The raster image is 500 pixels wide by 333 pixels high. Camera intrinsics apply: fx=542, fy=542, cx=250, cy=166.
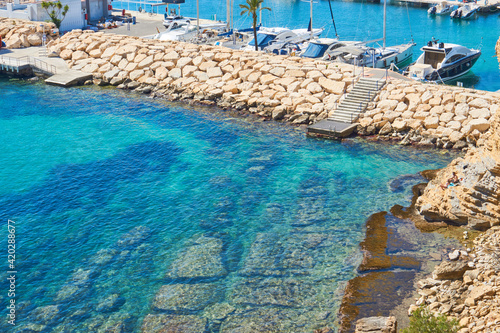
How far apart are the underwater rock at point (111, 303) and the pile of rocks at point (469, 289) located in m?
13.4

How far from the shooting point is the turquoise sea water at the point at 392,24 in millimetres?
74062

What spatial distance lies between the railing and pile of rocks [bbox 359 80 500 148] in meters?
37.1

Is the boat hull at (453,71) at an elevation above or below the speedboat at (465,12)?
below

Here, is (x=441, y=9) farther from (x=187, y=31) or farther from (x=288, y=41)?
(x=187, y=31)

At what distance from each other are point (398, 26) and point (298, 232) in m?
75.0

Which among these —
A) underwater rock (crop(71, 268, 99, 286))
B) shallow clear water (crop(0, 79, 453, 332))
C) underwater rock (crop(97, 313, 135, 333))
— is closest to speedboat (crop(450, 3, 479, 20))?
shallow clear water (crop(0, 79, 453, 332))

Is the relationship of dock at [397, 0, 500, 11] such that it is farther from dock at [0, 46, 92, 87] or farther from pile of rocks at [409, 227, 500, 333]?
pile of rocks at [409, 227, 500, 333]

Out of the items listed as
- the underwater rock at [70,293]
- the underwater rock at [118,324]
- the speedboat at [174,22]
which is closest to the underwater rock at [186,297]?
the underwater rock at [118,324]

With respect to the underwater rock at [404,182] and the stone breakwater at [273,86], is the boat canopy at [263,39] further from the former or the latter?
the underwater rock at [404,182]

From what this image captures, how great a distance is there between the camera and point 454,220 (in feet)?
103

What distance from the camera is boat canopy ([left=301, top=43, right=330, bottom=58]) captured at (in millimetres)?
61375

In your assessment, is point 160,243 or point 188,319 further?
point 160,243

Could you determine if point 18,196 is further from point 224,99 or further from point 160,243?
point 224,99

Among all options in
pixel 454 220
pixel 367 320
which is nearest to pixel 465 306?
pixel 367 320
